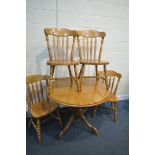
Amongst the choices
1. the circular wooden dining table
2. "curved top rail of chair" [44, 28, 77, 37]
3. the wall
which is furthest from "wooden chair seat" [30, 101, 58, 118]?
"curved top rail of chair" [44, 28, 77, 37]

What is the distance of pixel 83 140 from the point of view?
1.97 metres

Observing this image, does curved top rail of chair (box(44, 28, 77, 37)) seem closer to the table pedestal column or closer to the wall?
the wall

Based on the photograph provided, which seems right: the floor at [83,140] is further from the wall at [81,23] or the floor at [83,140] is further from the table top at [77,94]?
the wall at [81,23]

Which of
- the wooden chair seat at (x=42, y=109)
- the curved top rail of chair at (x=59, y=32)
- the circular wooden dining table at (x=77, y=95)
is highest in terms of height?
the curved top rail of chair at (x=59, y=32)

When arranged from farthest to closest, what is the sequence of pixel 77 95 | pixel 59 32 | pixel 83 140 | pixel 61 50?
pixel 61 50
pixel 59 32
pixel 83 140
pixel 77 95

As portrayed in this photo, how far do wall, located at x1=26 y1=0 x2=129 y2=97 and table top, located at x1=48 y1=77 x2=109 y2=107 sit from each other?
553 millimetres

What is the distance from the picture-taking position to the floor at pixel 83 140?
5.89ft

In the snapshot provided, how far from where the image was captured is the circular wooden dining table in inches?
65.3

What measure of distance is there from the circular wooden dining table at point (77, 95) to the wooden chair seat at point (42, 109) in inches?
10.7

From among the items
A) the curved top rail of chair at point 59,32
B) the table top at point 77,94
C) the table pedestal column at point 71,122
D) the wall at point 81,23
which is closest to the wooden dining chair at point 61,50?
the curved top rail of chair at point 59,32

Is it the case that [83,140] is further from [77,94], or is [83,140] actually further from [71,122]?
[77,94]

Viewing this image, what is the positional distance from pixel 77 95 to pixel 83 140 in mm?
615

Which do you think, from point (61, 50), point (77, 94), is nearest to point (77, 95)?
point (77, 94)

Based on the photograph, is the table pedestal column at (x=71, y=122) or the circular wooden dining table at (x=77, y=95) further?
the table pedestal column at (x=71, y=122)
